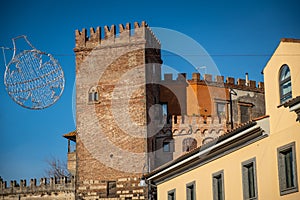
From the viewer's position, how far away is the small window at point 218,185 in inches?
906

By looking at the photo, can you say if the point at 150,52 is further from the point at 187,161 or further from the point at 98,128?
the point at 187,161

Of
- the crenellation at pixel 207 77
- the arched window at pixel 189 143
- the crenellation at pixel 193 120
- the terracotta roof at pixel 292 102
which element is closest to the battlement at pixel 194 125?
the crenellation at pixel 193 120

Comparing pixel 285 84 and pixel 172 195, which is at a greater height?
pixel 285 84

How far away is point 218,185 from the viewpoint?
23.5 metres

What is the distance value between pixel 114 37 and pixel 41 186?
12.7m

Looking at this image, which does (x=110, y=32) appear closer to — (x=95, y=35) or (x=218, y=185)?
(x=95, y=35)

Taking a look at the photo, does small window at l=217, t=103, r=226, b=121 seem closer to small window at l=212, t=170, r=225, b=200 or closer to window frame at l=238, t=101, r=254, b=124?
window frame at l=238, t=101, r=254, b=124

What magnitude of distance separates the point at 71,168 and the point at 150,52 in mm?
10453

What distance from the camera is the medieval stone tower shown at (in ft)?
137

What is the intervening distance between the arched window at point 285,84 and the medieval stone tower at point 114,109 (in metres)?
22.3

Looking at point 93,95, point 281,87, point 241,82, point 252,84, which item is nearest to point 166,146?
point 93,95

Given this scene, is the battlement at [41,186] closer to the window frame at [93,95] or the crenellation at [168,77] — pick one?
the window frame at [93,95]

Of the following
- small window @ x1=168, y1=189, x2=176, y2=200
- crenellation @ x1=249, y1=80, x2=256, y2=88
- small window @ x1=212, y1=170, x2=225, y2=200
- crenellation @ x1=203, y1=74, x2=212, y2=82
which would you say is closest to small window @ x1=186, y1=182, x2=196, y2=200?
small window @ x1=168, y1=189, x2=176, y2=200

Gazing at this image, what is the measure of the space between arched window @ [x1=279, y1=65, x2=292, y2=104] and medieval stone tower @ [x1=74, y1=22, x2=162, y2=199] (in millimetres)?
22291
